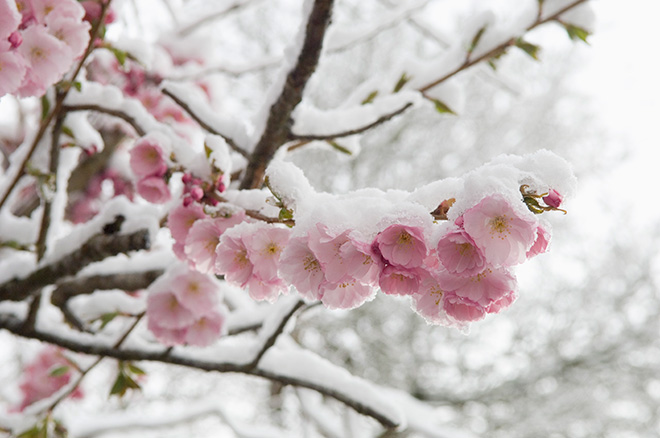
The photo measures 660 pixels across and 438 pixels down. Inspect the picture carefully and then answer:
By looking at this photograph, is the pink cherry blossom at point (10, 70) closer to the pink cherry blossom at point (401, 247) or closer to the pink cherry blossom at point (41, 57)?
the pink cherry blossom at point (41, 57)

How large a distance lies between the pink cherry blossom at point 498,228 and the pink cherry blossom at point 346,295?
0.57 ft

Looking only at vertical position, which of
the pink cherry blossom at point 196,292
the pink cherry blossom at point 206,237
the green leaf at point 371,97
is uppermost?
the green leaf at point 371,97

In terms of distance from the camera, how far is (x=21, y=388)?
229 cm

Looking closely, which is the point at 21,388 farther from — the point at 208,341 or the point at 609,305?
the point at 609,305

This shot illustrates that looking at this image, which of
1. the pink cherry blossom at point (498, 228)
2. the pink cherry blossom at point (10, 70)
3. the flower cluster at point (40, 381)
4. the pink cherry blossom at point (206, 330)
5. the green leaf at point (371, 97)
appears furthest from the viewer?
the flower cluster at point (40, 381)

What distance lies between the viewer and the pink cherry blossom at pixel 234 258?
2.23 ft

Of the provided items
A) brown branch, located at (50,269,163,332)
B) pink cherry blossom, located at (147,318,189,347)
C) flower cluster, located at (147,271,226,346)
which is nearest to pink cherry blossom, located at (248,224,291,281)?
flower cluster, located at (147,271,226,346)

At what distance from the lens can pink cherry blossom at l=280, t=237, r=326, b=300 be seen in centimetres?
60

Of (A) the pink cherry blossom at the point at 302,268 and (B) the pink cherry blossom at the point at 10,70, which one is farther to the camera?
(B) the pink cherry blossom at the point at 10,70

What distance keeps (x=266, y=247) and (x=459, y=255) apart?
266 mm

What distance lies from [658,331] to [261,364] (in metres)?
6.47

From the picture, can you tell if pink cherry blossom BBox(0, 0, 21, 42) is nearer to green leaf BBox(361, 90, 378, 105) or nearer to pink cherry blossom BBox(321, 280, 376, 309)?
pink cherry blossom BBox(321, 280, 376, 309)

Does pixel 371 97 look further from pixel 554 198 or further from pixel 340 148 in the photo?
pixel 554 198

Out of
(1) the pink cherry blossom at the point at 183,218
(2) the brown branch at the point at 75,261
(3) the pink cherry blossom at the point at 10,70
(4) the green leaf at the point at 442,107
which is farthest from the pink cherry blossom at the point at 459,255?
(4) the green leaf at the point at 442,107
